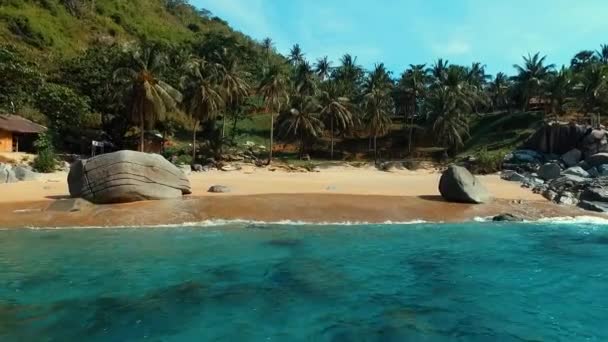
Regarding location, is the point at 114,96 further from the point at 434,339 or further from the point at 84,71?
the point at 434,339

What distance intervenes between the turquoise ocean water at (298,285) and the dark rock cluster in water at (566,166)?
325 inches

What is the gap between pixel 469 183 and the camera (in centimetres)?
2431

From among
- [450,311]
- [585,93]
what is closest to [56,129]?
[450,311]

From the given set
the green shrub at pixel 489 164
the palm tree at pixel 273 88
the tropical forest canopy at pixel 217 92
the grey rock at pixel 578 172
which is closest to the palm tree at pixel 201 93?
the tropical forest canopy at pixel 217 92

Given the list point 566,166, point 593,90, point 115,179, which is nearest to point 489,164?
point 566,166

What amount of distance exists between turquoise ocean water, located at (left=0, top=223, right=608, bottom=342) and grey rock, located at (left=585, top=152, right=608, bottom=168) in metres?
22.8

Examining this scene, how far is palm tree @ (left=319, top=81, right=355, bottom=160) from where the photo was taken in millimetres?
65000

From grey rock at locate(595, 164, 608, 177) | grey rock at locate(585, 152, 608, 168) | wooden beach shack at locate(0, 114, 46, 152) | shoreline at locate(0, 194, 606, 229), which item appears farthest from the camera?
wooden beach shack at locate(0, 114, 46, 152)

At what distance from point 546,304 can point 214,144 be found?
45773 mm

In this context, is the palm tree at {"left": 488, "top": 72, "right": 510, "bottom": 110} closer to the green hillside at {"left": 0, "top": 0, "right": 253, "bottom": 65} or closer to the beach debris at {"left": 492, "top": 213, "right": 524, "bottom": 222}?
the green hillside at {"left": 0, "top": 0, "right": 253, "bottom": 65}

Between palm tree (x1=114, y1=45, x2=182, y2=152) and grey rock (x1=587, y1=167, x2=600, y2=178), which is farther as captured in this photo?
palm tree (x1=114, y1=45, x2=182, y2=152)

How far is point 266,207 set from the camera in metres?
21.8

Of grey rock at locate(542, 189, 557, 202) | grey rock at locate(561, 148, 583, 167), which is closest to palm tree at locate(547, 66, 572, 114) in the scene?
grey rock at locate(561, 148, 583, 167)

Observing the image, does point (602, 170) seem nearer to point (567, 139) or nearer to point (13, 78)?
point (567, 139)
